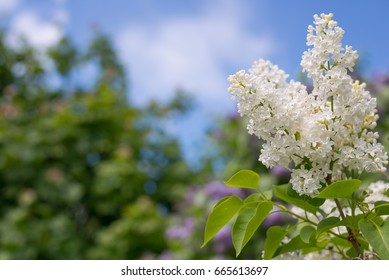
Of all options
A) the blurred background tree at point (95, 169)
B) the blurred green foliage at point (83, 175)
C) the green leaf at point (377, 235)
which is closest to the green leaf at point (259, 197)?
the green leaf at point (377, 235)

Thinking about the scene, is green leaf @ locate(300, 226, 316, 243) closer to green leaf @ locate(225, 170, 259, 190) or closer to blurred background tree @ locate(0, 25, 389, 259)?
green leaf @ locate(225, 170, 259, 190)

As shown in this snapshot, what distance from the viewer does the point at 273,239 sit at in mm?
759

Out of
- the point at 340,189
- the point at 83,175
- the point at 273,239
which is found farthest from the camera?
the point at 83,175

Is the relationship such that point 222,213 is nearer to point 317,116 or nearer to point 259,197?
point 259,197

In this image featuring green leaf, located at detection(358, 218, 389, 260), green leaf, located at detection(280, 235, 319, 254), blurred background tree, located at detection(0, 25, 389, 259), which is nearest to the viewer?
green leaf, located at detection(358, 218, 389, 260)

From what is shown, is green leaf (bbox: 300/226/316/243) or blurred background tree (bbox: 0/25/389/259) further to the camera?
blurred background tree (bbox: 0/25/389/259)

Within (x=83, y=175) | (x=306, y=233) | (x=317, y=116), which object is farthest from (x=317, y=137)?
(x=83, y=175)

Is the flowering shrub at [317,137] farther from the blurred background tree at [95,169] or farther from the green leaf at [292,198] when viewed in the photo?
the blurred background tree at [95,169]

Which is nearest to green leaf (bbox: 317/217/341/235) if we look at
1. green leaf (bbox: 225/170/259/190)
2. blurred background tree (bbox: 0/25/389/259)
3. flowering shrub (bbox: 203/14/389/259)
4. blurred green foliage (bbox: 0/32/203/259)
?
flowering shrub (bbox: 203/14/389/259)

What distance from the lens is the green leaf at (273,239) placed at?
0.75 meters

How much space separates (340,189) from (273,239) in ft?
0.46

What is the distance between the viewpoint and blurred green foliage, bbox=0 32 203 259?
401 centimetres

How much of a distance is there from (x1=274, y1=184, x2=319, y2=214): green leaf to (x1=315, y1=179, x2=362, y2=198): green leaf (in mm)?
55
